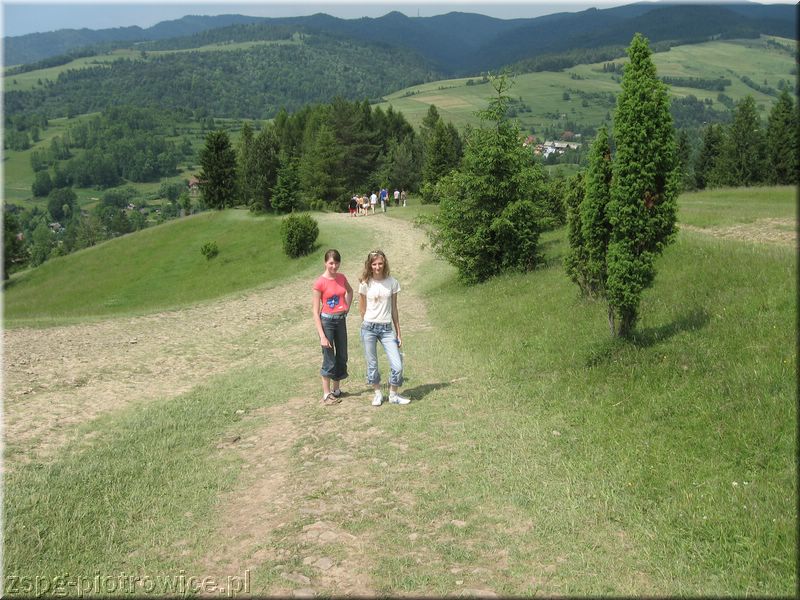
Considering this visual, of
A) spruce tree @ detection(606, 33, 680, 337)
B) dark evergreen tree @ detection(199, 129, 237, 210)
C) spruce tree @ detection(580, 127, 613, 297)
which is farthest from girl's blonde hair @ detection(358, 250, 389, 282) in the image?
dark evergreen tree @ detection(199, 129, 237, 210)

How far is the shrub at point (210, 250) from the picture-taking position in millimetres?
42125

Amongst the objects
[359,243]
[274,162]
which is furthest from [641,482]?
[274,162]

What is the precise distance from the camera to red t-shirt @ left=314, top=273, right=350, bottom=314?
33.7ft

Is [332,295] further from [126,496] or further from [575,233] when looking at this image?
[575,233]

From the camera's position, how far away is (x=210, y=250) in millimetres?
42094

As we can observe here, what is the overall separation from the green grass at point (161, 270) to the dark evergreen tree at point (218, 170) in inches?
244

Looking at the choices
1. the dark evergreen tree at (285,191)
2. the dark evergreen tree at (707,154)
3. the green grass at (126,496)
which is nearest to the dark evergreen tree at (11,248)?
the dark evergreen tree at (285,191)

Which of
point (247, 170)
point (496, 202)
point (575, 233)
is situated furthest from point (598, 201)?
point (247, 170)

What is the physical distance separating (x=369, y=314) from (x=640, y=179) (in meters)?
4.61

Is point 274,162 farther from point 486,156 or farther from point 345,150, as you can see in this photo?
point 486,156

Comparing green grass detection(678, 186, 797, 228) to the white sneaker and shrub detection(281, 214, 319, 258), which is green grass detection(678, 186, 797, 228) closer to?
the white sneaker

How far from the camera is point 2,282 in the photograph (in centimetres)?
5309

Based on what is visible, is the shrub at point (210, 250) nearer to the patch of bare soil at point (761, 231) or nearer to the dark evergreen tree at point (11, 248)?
the dark evergreen tree at point (11, 248)

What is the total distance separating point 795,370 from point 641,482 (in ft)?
9.80
